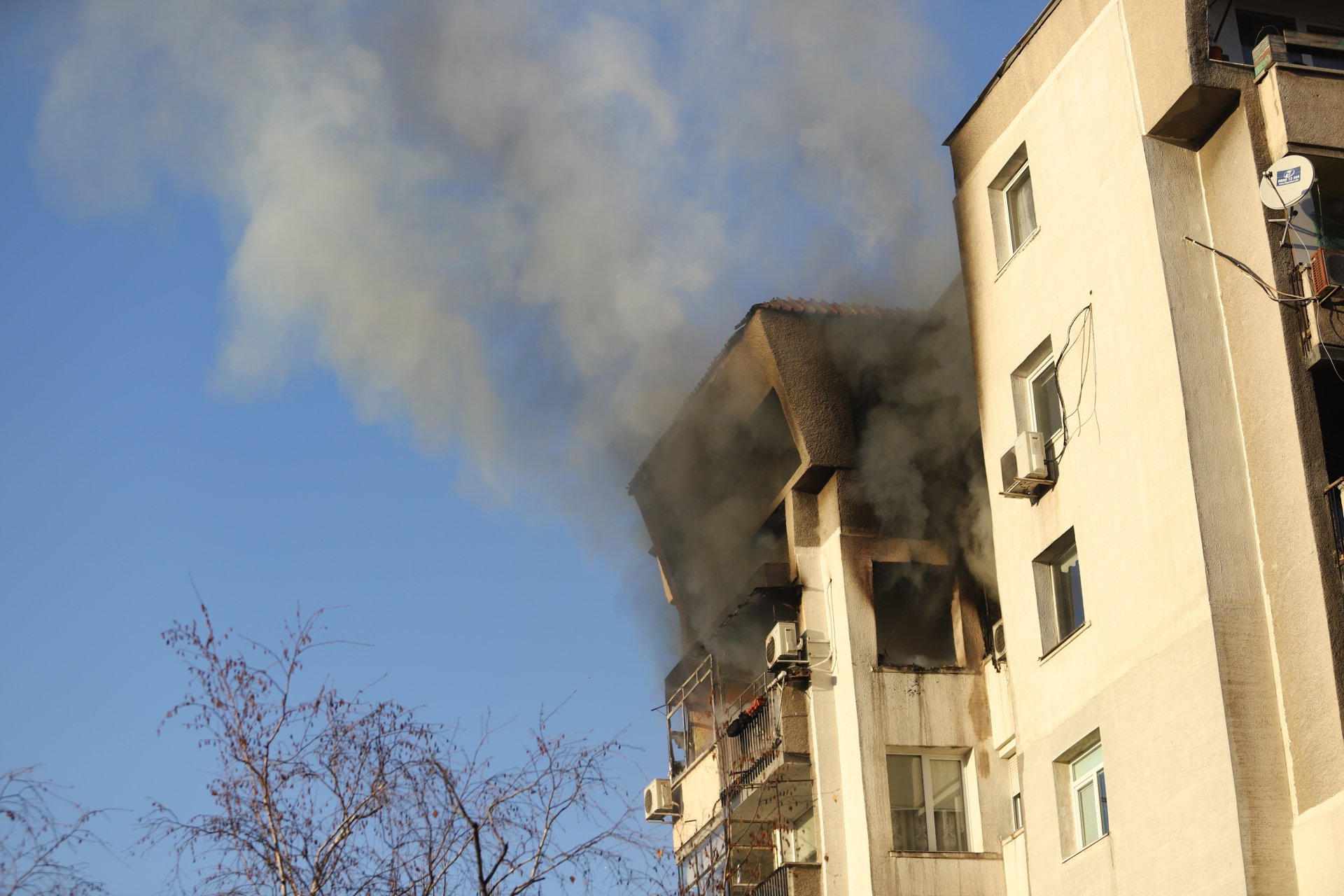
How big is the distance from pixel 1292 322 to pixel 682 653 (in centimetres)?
1500

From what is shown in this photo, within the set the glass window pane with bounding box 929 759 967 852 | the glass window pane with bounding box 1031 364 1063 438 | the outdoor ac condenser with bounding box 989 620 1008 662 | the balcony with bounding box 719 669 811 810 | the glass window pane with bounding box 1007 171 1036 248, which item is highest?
the glass window pane with bounding box 1007 171 1036 248

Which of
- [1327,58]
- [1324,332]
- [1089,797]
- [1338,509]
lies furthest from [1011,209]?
[1089,797]

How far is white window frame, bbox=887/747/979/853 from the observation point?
22.9m

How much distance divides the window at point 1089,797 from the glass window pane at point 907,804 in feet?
14.9

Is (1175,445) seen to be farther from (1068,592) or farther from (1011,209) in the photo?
(1011,209)

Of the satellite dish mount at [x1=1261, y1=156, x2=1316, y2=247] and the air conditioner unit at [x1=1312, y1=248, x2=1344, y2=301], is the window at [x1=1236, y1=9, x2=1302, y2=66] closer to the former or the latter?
the satellite dish mount at [x1=1261, y1=156, x2=1316, y2=247]

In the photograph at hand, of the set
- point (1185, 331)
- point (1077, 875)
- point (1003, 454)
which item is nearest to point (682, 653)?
point (1003, 454)

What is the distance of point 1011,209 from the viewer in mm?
21547

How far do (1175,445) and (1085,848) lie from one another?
4.43m

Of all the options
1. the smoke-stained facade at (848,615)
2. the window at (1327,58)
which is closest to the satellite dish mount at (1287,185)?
the window at (1327,58)

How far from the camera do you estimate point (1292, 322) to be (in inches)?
653

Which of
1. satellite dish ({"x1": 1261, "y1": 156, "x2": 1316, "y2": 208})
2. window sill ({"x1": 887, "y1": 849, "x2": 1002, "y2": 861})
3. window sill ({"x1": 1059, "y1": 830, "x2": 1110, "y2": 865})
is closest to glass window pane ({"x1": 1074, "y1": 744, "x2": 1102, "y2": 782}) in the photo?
window sill ({"x1": 1059, "y1": 830, "x2": 1110, "y2": 865})

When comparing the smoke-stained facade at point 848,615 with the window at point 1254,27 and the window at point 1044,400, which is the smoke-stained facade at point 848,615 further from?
the window at point 1254,27

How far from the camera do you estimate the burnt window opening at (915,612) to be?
24.8 m
